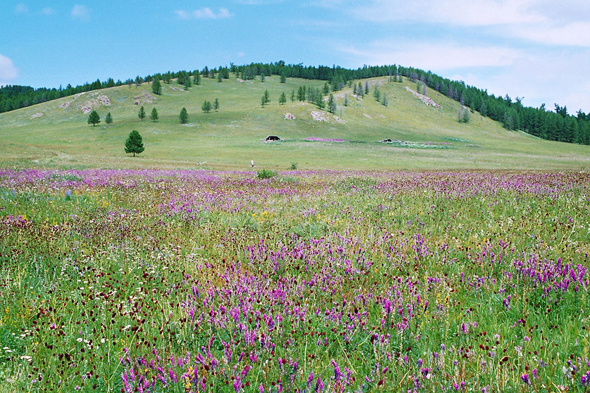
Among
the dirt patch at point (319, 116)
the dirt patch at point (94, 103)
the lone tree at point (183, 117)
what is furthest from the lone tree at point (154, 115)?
the dirt patch at point (319, 116)

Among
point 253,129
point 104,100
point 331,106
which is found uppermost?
point 104,100

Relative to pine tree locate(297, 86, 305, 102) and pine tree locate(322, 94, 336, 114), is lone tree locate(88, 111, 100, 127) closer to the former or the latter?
pine tree locate(297, 86, 305, 102)

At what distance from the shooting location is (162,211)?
8570mm

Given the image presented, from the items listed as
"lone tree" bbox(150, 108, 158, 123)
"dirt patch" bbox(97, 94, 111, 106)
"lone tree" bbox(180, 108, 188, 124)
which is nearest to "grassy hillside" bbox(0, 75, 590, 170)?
"dirt patch" bbox(97, 94, 111, 106)

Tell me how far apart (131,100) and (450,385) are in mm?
199694

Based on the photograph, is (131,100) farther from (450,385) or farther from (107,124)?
(450,385)

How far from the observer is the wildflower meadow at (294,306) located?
8.17 ft

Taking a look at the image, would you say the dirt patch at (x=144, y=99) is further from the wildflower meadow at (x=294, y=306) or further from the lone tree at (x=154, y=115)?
the wildflower meadow at (x=294, y=306)

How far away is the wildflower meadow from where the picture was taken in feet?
8.17

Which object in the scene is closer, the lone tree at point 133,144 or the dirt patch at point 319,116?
the lone tree at point 133,144

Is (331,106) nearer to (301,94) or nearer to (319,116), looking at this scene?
(319,116)

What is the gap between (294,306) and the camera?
3.32m

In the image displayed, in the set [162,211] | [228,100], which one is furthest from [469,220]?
[228,100]

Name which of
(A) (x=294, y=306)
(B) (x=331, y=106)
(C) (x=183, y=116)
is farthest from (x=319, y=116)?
(A) (x=294, y=306)
